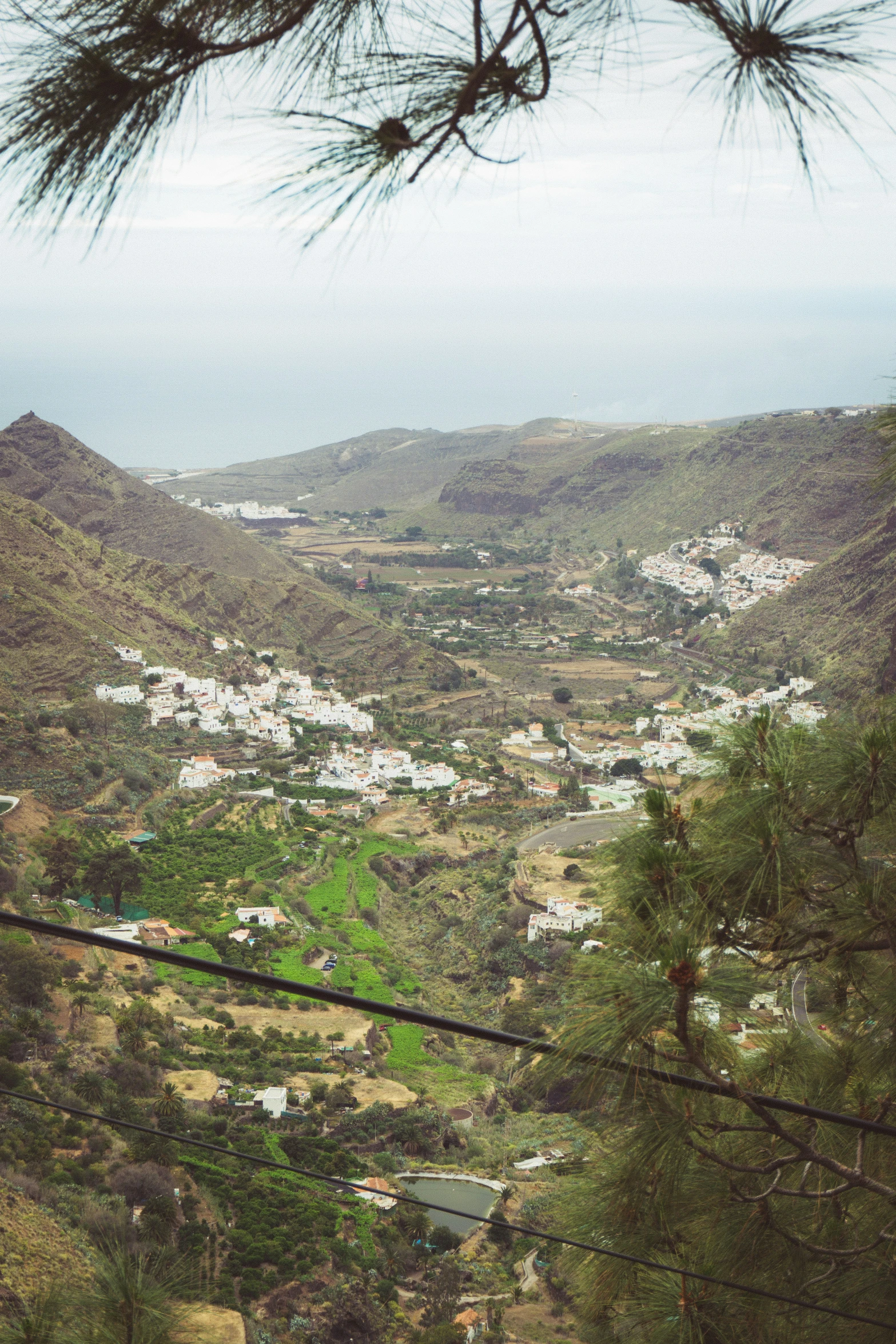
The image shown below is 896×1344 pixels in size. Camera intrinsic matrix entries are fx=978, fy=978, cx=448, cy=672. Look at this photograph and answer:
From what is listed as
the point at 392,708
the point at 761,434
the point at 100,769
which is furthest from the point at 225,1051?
the point at 761,434

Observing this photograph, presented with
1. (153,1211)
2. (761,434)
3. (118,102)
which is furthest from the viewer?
(761,434)

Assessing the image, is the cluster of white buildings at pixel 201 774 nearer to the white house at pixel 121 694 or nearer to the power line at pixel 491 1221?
the white house at pixel 121 694

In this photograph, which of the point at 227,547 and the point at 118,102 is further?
the point at 227,547

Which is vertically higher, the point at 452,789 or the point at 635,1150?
the point at 635,1150

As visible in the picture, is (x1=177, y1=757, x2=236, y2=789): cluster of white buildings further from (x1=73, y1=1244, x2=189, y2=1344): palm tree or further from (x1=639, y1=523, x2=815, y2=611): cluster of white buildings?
(x1=639, y1=523, x2=815, y2=611): cluster of white buildings

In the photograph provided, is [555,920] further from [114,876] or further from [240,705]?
[240,705]

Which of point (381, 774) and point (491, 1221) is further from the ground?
point (491, 1221)

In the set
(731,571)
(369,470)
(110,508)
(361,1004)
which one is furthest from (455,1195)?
(369,470)

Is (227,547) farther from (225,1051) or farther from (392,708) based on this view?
(225,1051)
